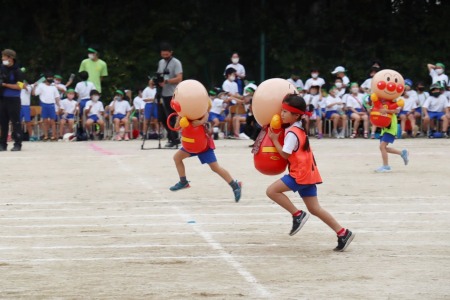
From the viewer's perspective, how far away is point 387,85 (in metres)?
17.2

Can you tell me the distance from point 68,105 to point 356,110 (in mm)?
7452

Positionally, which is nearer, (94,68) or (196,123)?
(196,123)

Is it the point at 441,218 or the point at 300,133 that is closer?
the point at 300,133

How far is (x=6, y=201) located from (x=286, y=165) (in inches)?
196

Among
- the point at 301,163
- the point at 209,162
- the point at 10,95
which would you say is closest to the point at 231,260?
the point at 301,163

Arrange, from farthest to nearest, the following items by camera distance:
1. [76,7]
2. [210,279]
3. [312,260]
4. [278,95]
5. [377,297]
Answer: [76,7], [278,95], [312,260], [210,279], [377,297]

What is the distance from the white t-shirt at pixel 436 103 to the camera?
94.4 feet

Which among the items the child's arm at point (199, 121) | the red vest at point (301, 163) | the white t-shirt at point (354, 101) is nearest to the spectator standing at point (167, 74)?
the white t-shirt at point (354, 101)

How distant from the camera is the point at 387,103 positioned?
1738 cm

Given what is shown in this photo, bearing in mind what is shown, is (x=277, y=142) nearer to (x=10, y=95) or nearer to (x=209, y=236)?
(x=209, y=236)

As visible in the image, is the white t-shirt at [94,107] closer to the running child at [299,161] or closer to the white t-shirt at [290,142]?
Answer: the running child at [299,161]

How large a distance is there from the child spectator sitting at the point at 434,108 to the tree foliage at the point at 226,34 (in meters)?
4.68

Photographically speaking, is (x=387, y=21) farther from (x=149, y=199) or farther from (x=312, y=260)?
(x=312, y=260)

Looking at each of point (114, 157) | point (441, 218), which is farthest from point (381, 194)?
point (114, 157)
